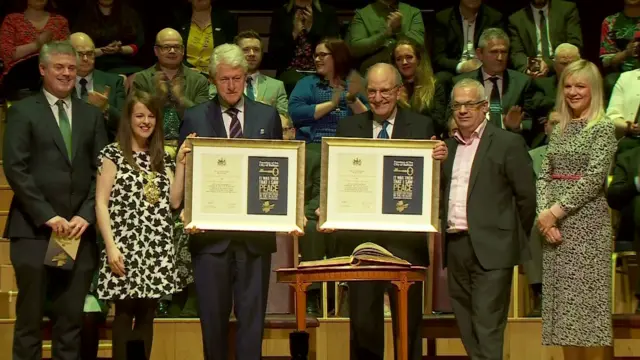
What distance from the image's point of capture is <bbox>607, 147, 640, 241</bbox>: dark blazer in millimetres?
7258

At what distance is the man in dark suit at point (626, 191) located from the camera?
23.8 feet

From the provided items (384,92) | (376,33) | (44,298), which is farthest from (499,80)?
(44,298)

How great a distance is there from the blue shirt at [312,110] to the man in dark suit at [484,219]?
1953 mm

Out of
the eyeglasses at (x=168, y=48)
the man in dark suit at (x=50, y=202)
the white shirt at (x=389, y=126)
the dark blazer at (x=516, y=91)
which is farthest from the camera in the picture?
the dark blazer at (x=516, y=91)

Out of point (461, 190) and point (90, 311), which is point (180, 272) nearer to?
point (90, 311)

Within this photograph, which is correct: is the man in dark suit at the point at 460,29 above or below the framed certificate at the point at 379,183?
above

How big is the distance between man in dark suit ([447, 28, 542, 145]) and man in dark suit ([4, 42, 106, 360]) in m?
3.33

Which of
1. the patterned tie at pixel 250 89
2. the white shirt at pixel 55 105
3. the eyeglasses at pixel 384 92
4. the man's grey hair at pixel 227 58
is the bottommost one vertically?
the white shirt at pixel 55 105

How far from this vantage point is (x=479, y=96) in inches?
225

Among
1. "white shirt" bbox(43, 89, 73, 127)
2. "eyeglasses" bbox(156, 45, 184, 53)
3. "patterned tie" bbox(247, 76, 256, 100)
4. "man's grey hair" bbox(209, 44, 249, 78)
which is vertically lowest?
"white shirt" bbox(43, 89, 73, 127)

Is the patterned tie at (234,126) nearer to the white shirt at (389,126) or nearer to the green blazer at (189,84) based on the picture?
the white shirt at (389,126)

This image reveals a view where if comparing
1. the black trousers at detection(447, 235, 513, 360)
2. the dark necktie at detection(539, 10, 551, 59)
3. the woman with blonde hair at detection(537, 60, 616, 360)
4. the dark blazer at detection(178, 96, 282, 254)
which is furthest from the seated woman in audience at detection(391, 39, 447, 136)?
the dark blazer at detection(178, 96, 282, 254)

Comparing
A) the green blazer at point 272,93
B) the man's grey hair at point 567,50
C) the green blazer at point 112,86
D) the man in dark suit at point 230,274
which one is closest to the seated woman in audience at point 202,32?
the green blazer at point 272,93

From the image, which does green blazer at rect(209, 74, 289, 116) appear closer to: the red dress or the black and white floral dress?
the red dress
